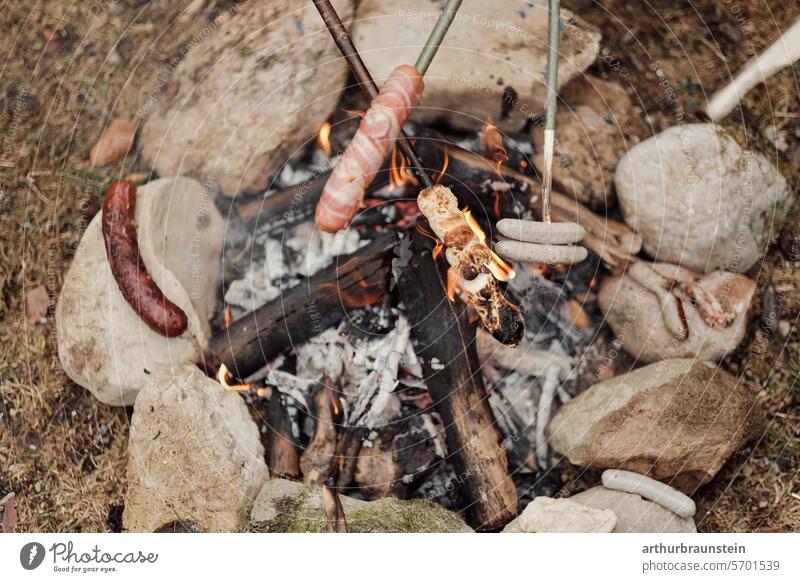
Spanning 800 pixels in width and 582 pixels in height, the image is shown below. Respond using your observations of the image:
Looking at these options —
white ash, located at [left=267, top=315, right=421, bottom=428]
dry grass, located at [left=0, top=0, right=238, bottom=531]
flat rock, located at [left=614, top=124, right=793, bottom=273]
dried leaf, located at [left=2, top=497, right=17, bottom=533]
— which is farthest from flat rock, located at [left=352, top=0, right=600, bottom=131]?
dried leaf, located at [left=2, top=497, right=17, bottom=533]

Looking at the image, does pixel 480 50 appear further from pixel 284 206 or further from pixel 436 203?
pixel 284 206

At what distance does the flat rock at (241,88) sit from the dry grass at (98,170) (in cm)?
5

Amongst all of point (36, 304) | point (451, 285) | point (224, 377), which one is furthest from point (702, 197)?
point (36, 304)

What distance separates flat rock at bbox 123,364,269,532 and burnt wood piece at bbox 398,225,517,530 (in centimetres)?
38

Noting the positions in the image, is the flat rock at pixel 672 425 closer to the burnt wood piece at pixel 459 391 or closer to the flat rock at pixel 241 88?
the burnt wood piece at pixel 459 391

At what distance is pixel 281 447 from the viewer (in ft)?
4.04

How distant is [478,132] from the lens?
1.33m

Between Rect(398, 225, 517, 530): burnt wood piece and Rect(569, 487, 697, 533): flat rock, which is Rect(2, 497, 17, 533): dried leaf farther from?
Rect(569, 487, 697, 533): flat rock

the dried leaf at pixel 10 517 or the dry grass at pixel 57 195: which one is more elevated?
the dry grass at pixel 57 195

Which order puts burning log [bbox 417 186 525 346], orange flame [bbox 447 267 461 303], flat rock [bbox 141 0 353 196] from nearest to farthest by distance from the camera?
burning log [bbox 417 186 525 346] < orange flame [bbox 447 267 461 303] < flat rock [bbox 141 0 353 196]

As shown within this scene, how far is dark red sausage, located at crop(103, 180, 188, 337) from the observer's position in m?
1.18

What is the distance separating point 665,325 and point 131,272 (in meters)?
1.01

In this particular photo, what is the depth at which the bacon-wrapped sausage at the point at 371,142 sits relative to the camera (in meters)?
1.15

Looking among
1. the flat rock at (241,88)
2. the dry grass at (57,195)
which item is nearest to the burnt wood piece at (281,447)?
the dry grass at (57,195)
